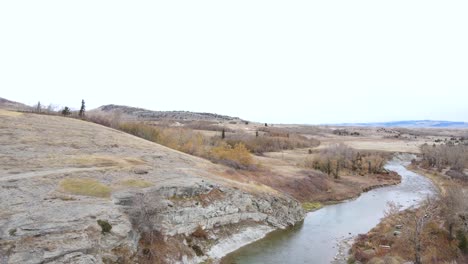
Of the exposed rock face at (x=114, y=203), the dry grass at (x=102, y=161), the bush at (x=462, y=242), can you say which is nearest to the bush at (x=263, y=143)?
the exposed rock face at (x=114, y=203)

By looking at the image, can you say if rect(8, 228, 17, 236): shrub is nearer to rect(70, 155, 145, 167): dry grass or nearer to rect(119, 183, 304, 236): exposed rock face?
rect(119, 183, 304, 236): exposed rock face

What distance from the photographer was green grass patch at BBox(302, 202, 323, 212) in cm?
5869

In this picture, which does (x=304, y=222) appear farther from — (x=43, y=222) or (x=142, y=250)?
(x=43, y=222)

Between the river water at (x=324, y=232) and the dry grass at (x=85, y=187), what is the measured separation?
1282 cm

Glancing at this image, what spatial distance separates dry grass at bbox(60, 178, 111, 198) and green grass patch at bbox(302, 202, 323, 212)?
33212 mm

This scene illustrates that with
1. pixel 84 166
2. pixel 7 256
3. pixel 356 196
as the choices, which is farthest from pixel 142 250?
pixel 356 196

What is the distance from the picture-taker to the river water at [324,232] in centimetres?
3681

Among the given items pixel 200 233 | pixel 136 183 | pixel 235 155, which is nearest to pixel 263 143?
pixel 235 155

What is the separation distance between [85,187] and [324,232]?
2785 cm

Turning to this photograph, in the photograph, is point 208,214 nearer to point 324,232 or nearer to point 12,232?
point 324,232

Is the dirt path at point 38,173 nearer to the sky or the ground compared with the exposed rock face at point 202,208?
nearer to the sky

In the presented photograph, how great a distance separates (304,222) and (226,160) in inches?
796

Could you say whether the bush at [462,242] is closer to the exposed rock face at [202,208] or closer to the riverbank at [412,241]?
the riverbank at [412,241]

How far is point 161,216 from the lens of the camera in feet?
113
